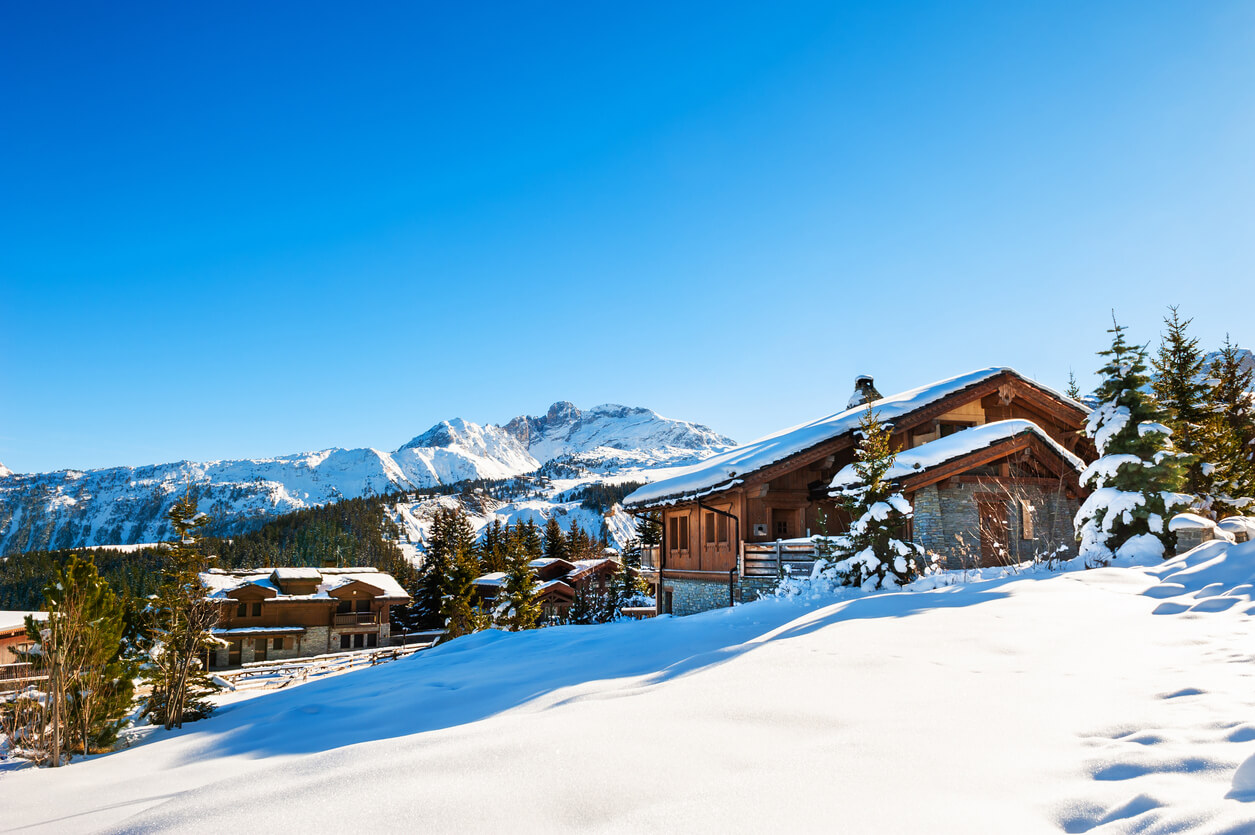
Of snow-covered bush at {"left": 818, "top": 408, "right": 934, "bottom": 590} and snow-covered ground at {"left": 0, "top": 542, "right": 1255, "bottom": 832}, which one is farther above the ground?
snow-covered bush at {"left": 818, "top": 408, "right": 934, "bottom": 590}

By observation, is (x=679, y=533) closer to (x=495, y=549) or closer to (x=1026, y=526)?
(x=1026, y=526)

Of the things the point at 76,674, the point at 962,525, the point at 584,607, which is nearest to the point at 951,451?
the point at 962,525

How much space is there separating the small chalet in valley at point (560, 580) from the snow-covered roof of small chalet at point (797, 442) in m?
31.3

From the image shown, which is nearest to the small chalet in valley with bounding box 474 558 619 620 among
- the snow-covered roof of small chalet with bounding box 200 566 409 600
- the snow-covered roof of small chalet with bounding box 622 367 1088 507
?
the snow-covered roof of small chalet with bounding box 200 566 409 600

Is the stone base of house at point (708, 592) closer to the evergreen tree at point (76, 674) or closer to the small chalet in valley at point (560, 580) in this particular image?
the evergreen tree at point (76, 674)

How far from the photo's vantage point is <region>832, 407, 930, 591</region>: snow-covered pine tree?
42.0 feet

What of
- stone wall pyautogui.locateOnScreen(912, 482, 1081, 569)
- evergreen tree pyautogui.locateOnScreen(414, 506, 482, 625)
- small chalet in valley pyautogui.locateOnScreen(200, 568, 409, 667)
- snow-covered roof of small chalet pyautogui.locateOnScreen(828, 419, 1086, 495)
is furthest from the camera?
small chalet in valley pyautogui.locateOnScreen(200, 568, 409, 667)

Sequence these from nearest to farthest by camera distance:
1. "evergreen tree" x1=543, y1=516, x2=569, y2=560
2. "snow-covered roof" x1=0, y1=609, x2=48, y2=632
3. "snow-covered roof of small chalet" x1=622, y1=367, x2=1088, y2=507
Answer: "snow-covered roof of small chalet" x1=622, y1=367, x2=1088, y2=507, "snow-covered roof" x1=0, y1=609, x2=48, y2=632, "evergreen tree" x1=543, y1=516, x2=569, y2=560

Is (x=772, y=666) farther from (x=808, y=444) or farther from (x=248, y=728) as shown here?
(x=808, y=444)

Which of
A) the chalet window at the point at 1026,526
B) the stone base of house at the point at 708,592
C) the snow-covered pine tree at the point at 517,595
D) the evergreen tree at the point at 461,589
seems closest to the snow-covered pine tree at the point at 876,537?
the stone base of house at the point at 708,592

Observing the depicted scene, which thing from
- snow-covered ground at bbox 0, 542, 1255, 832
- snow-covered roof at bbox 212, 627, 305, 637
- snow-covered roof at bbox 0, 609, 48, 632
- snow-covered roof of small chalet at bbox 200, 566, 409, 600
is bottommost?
snow-covered roof at bbox 212, 627, 305, 637

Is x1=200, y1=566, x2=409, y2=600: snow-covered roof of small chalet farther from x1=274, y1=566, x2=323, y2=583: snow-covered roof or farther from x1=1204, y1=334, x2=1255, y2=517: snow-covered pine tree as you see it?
x1=1204, y1=334, x2=1255, y2=517: snow-covered pine tree

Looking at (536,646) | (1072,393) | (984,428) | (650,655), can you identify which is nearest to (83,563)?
(536,646)

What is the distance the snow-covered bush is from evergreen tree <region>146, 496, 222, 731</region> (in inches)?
Answer: 589
